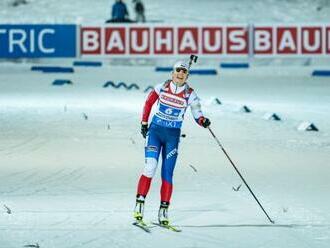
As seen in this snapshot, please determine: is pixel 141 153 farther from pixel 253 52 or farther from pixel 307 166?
pixel 253 52

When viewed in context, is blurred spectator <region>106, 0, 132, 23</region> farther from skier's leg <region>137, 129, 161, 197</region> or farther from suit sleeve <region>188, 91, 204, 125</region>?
skier's leg <region>137, 129, 161, 197</region>

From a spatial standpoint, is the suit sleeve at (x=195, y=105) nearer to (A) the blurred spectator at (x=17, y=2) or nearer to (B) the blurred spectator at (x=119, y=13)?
(B) the blurred spectator at (x=119, y=13)

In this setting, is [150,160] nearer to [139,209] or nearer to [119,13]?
[139,209]

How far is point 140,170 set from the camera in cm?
1210

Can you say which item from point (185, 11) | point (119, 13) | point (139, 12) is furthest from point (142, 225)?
point (185, 11)

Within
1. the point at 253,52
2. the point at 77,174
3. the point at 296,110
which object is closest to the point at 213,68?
the point at 253,52

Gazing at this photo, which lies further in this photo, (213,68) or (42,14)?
(42,14)

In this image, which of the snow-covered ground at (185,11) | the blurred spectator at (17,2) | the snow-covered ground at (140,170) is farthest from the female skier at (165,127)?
the blurred spectator at (17,2)

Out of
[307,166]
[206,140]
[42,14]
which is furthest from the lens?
[42,14]

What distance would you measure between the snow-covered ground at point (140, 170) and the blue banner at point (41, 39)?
20.9 ft

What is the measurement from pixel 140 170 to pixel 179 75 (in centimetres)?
353

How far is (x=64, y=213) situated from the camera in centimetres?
912

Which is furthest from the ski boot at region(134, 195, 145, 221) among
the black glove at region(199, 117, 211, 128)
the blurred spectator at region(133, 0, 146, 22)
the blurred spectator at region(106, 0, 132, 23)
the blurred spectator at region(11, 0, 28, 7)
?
the blurred spectator at region(11, 0, 28, 7)

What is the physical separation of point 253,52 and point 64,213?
806 inches
